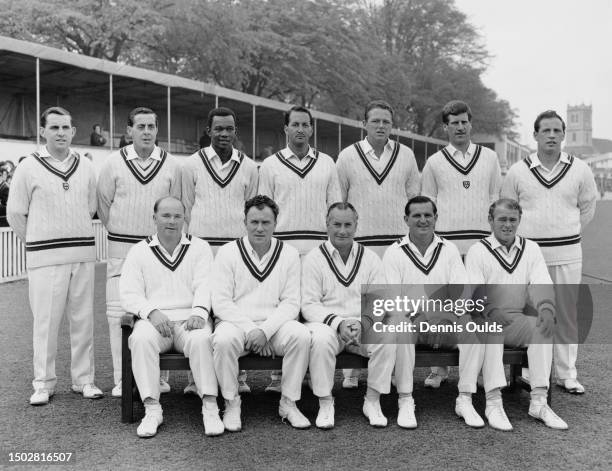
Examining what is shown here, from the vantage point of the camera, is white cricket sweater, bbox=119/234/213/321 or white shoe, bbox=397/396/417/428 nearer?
white shoe, bbox=397/396/417/428

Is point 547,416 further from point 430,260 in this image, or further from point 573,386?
point 430,260

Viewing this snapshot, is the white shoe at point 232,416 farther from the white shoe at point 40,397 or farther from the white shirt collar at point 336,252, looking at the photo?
the white shoe at point 40,397

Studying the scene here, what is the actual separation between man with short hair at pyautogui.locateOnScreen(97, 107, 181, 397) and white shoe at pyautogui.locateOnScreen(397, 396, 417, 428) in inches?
70.6

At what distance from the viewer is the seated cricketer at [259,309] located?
423 centimetres

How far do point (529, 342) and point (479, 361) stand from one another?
1.18 ft

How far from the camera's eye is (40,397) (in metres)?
4.66

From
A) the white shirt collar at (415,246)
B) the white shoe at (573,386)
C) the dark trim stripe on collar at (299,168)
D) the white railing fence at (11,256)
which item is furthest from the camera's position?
the white railing fence at (11,256)

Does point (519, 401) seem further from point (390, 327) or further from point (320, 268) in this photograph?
point (320, 268)

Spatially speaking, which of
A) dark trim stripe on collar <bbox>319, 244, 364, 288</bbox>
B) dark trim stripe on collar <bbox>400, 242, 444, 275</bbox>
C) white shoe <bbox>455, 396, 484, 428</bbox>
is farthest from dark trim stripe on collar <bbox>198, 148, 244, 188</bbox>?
white shoe <bbox>455, 396, 484, 428</bbox>

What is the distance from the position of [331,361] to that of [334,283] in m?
0.57

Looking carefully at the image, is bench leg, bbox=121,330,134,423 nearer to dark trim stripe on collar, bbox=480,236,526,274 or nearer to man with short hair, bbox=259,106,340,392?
man with short hair, bbox=259,106,340,392

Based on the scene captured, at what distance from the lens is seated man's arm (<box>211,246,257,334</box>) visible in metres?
4.44

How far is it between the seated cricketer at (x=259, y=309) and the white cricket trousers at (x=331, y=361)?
0.07m

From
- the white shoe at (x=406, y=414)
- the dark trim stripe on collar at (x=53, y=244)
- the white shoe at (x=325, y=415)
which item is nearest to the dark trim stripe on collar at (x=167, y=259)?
the dark trim stripe on collar at (x=53, y=244)
